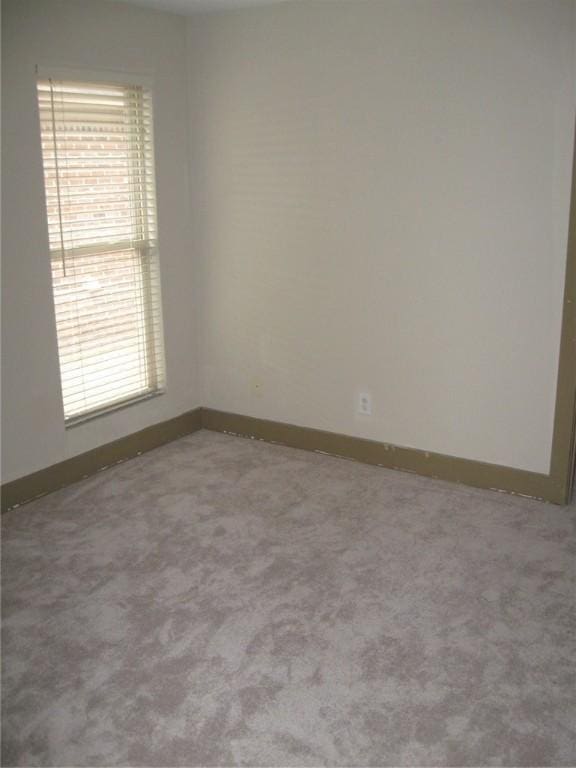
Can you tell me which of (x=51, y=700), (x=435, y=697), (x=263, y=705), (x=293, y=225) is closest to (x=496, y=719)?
(x=435, y=697)

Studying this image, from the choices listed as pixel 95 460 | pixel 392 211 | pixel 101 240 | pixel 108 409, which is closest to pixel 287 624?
pixel 95 460

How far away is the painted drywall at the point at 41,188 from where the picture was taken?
3249 millimetres

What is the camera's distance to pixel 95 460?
3904mm

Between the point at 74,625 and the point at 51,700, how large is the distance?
0.38 m

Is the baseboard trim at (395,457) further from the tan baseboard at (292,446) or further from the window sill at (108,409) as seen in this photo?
A: the window sill at (108,409)

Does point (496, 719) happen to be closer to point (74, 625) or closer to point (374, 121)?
point (74, 625)

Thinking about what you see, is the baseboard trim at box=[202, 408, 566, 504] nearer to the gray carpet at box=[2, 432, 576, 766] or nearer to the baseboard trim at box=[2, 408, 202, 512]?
the gray carpet at box=[2, 432, 576, 766]

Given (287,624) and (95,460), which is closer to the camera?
Answer: (287,624)

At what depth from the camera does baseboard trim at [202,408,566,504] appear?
3578 mm

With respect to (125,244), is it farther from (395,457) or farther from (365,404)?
(395,457)

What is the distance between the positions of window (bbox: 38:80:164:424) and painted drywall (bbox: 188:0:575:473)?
37 centimetres

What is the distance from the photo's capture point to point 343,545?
3201mm

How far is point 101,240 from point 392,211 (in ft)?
4.65

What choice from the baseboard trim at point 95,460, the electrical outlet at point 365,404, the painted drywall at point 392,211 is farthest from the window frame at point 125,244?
the electrical outlet at point 365,404
